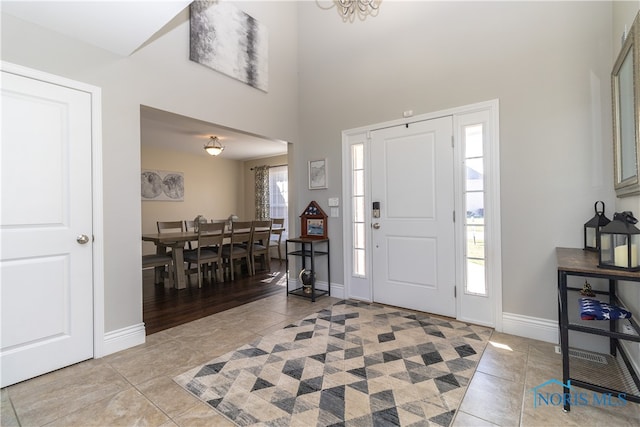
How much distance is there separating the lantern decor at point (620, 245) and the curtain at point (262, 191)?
6.58 meters

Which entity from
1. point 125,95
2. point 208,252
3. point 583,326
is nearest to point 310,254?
point 208,252

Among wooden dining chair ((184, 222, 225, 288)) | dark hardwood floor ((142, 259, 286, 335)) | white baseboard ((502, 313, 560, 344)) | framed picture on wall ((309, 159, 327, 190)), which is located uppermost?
framed picture on wall ((309, 159, 327, 190))

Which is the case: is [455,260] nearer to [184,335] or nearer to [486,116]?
[486,116]

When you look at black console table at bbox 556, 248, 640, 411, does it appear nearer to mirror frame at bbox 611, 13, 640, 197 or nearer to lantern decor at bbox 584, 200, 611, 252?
lantern decor at bbox 584, 200, 611, 252

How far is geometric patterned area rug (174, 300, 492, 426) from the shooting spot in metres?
1.61

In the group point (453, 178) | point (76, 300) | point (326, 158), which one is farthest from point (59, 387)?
point (453, 178)

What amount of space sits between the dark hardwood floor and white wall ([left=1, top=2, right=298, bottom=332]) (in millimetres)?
635

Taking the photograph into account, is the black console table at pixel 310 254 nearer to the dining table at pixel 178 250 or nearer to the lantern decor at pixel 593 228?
the dining table at pixel 178 250

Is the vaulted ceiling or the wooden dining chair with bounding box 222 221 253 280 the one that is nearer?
the vaulted ceiling

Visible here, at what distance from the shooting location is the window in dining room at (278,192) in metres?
7.32

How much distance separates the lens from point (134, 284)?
98.6 inches

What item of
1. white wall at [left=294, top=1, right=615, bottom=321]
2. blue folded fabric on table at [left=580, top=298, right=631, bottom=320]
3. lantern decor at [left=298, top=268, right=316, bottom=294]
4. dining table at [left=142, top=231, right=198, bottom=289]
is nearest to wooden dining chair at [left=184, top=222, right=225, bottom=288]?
dining table at [left=142, top=231, right=198, bottom=289]

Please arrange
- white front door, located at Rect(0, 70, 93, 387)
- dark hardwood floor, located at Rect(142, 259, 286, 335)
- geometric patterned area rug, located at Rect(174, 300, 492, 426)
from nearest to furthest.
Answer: geometric patterned area rug, located at Rect(174, 300, 492, 426)
white front door, located at Rect(0, 70, 93, 387)
dark hardwood floor, located at Rect(142, 259, 286, 335)

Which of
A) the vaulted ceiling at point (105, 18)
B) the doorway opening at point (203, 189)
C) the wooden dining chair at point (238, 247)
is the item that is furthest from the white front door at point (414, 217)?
the wooden dining chair at point (238, 247)
